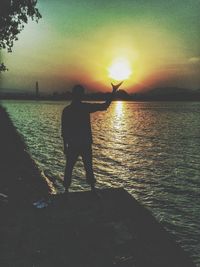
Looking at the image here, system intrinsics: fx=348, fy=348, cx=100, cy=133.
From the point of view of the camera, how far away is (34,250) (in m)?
6.49

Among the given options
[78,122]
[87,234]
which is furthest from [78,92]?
[87,234]

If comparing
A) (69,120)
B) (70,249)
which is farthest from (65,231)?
(69,120)

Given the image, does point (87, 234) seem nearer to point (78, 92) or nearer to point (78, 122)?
point (78, 122)

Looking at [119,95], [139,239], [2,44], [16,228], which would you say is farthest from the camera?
[2,44]

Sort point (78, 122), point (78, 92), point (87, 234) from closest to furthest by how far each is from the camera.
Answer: point (87, 234) < point (78, 92) < point (78, 122)

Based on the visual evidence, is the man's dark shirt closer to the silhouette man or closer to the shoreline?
the silhouette man

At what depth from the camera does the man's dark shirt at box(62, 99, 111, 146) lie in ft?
29.0

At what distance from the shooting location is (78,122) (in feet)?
29.2

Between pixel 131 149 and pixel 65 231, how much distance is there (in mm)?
25538

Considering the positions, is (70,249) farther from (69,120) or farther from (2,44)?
(2,44)

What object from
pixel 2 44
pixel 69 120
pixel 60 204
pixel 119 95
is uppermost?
pixel 2 44

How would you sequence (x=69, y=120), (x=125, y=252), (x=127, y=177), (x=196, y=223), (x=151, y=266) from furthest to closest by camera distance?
(x=127, y=177) → (x=196, y=223) → (x=69, y=120) → (x=125, y=252) → (x=151, y=266)

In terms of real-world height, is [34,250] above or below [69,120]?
below


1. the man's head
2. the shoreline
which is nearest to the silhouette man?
the man's head
